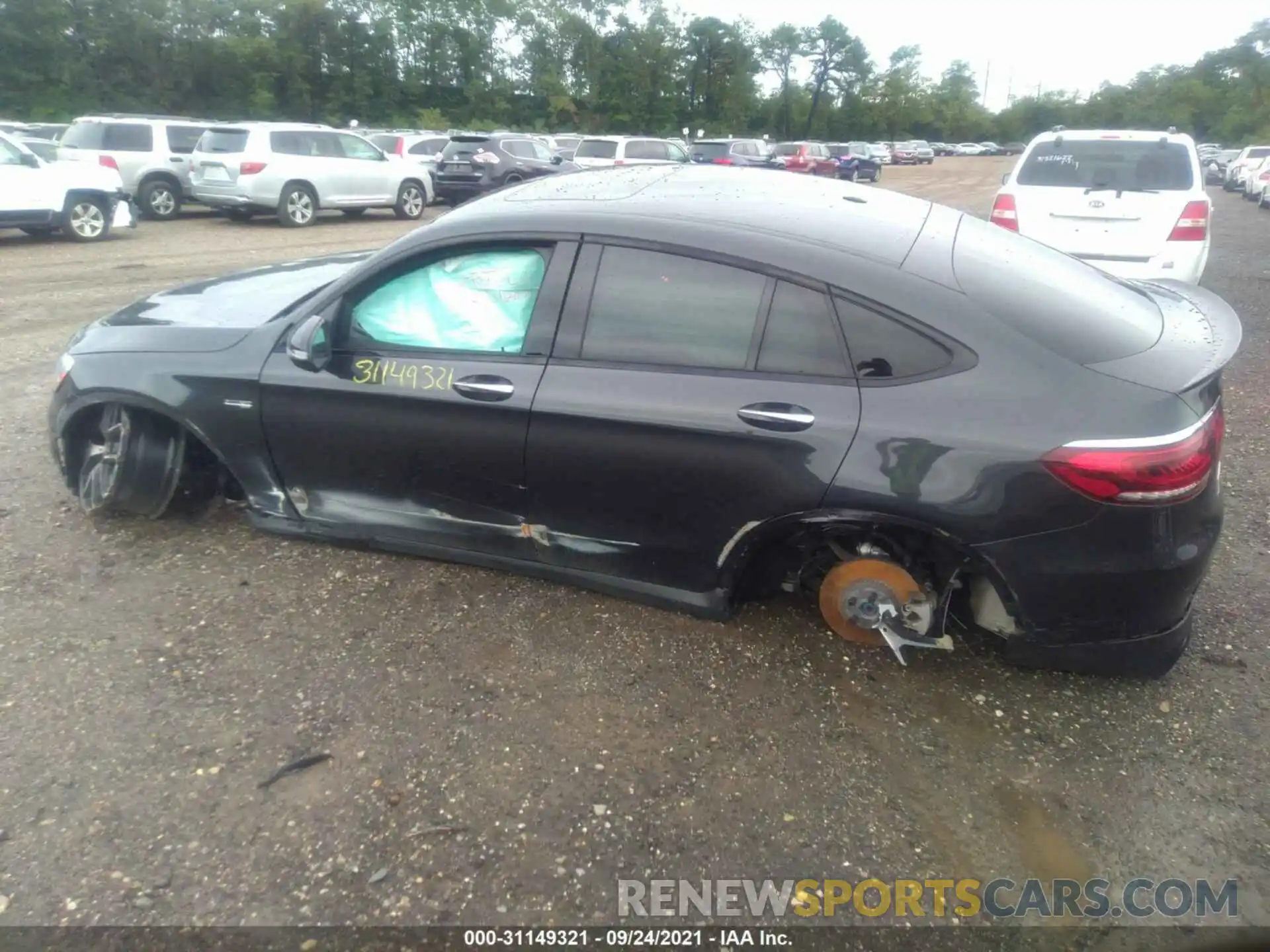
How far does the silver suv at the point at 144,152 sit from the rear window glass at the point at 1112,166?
13.7 meters

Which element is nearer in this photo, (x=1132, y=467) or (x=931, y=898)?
(x=931, y=898)

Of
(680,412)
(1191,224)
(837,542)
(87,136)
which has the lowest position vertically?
(837,542)

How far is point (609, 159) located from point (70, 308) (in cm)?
1454

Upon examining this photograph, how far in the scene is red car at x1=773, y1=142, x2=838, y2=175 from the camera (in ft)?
100

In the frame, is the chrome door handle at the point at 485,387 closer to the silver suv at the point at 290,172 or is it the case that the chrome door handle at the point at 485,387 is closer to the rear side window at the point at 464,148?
the silver suv at the point at 290,172

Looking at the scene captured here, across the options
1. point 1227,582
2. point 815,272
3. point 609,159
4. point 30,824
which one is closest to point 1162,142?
point 1227,582

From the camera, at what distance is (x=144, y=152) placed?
50.0 ft

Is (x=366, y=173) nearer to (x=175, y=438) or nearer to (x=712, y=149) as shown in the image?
(x=175, y=438)

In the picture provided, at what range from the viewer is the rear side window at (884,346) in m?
2.82

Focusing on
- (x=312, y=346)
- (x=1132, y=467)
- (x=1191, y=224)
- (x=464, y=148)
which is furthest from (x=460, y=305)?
(x=464, y=148)

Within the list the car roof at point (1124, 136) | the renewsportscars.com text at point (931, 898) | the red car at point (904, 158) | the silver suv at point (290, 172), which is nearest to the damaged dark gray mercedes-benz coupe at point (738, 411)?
the renewsportscars.com text at point (931, 898)

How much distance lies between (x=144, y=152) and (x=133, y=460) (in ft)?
45.9

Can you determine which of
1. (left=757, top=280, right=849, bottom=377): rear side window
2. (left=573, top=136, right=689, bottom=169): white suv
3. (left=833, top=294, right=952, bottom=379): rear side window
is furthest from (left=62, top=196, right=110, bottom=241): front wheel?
(left=833, top=294, right=952, bottom=379): rear side window

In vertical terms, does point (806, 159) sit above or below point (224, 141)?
above
